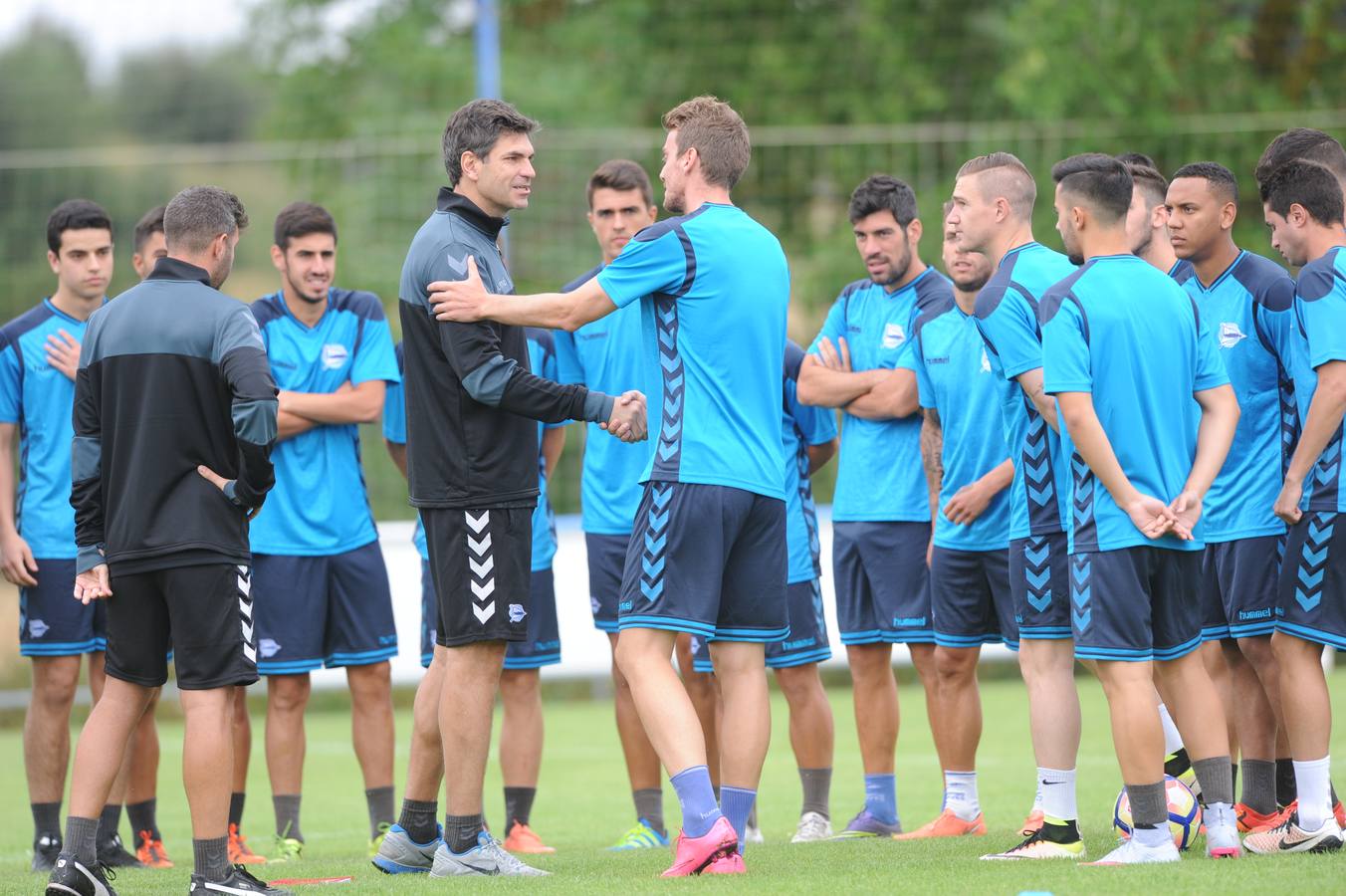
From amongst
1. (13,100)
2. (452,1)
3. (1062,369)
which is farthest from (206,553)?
(13,100)

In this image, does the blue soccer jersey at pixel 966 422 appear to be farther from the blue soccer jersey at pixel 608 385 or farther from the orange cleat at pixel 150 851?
the orange cleat at pixel 150 851

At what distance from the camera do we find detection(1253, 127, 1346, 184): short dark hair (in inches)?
255

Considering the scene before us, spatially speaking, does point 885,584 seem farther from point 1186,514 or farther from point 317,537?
point 317,537

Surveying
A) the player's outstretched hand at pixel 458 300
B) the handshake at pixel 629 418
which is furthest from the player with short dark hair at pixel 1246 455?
the player's outstretched hand at pixel 458 300

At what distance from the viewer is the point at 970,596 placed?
23.6 feet

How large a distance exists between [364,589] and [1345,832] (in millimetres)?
4272

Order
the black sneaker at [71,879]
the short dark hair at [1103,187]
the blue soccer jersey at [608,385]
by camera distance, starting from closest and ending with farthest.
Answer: the black sneaker at [71,879]
the short dark hair at [1103,187]
the blue soccer jersey at [608,385]

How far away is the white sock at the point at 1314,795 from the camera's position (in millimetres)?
5945

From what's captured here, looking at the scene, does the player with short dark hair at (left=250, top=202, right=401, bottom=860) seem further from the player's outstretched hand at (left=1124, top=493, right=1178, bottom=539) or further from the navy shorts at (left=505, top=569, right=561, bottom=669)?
the player's outstretched hand at (left=1124, top=493, right=1178, bottom=539)

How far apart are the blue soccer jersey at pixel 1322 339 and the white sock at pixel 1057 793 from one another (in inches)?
54.8

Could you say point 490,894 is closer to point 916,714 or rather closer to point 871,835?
point 871,835

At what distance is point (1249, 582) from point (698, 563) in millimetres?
2284

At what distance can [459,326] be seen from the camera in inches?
228

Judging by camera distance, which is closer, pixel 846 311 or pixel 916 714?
pixel 846 311
